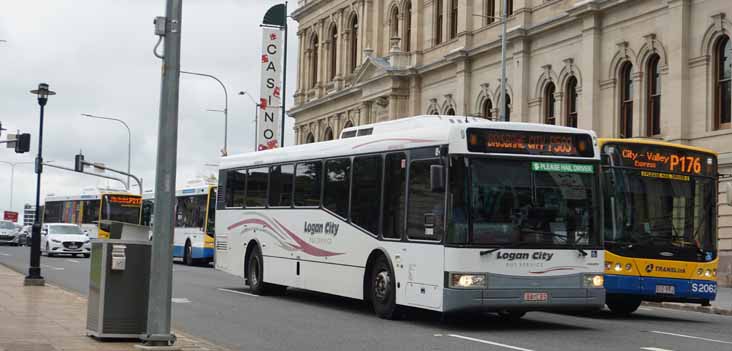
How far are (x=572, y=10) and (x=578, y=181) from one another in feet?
83.9

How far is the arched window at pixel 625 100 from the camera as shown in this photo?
38438mm

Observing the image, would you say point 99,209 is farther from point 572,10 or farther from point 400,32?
point 572,10

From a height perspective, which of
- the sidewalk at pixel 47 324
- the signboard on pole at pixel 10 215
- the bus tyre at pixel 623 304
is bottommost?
the sidewalk at pixel 47 324

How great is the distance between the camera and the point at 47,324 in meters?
14.5

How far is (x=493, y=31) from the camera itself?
46.8 m

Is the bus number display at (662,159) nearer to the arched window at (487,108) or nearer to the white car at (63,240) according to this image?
the arched window at (487,108)

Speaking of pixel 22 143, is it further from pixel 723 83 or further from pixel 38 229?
pixel 723 83

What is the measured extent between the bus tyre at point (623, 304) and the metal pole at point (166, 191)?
9976 mm

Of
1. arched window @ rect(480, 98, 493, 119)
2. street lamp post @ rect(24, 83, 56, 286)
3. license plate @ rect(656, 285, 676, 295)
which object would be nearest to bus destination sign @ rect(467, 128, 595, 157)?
license plate @ rect(656, 285, 676, 295)

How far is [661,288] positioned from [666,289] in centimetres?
→ 10

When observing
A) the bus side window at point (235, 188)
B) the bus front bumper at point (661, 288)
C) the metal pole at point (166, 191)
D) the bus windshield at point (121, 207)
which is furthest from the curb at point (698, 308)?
the bus windshield at point (121, 207)

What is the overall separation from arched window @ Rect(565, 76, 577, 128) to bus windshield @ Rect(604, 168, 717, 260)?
22.7 m

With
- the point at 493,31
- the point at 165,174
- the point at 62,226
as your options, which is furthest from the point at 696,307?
the point at 62,226

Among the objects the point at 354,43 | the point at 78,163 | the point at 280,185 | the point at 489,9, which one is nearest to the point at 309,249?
the point at 280,185
